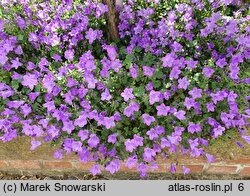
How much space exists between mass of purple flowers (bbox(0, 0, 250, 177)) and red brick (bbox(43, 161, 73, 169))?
0.26 m

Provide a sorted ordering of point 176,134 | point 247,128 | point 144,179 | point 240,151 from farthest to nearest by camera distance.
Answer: point 144,179, point 240,151, point 247,128, point 176,134

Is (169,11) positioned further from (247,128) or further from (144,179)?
(144,179)

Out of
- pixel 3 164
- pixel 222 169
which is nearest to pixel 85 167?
pixel 3 164

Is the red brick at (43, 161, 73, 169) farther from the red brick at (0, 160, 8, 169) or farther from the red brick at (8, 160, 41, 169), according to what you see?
the red brick at (0, 160, 8, 169)

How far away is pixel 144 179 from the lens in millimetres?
2787

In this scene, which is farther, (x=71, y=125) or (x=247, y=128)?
(x=247, y=128)

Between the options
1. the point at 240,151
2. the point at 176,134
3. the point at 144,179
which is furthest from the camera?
the point at 144,179

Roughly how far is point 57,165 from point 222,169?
4.09 feet

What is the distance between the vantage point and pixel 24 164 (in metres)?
2.78

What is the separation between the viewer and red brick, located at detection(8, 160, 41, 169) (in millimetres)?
2741

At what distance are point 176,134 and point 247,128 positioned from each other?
0.50 meters

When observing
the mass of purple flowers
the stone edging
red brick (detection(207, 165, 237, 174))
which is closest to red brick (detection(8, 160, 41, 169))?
the stone edging
